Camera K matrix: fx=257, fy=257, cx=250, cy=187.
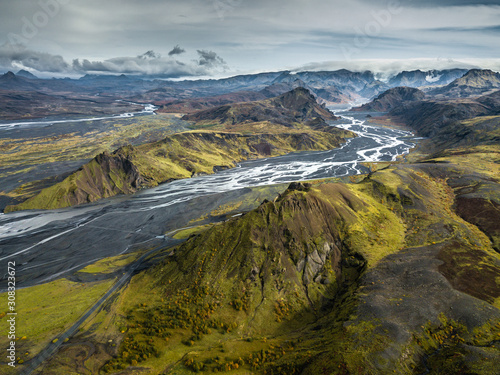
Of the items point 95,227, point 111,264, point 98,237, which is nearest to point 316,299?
point 111,264

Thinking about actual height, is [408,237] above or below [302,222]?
below

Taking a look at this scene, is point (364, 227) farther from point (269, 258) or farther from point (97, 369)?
point (97, 369)

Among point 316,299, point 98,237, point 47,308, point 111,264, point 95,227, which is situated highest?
point 316,299

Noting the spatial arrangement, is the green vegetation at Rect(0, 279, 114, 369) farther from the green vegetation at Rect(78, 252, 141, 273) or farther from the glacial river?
the glacial river

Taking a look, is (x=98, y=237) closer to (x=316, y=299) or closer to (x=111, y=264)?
(x=111, y=264)

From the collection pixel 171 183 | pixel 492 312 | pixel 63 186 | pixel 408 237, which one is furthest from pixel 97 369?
pixel 171 183

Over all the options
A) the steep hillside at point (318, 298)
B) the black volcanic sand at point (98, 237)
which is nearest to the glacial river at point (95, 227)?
the black volcanic sand at point (98, 237)

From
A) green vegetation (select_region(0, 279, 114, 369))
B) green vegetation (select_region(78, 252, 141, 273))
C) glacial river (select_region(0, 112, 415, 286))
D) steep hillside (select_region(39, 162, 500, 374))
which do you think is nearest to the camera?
steep hillside (select_region(39, 162, 500, 374))

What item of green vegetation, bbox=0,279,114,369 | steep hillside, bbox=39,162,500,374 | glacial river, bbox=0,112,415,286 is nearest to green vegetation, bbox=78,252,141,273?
glacial river, bbox=0,112,415,286
